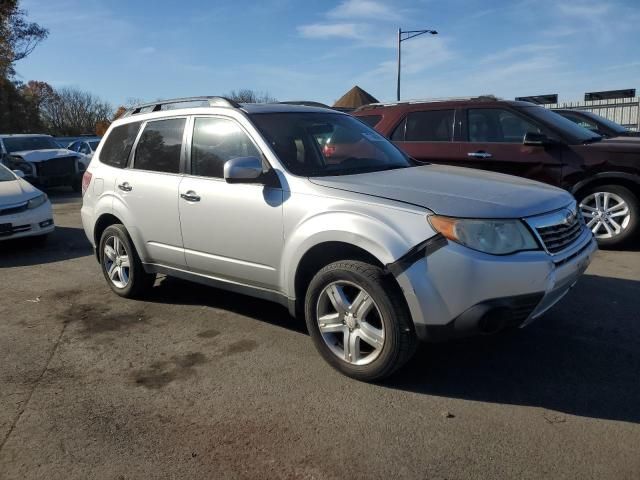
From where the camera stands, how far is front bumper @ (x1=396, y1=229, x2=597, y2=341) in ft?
9.91

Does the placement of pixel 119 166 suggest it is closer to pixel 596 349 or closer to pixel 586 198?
pixel 596 349

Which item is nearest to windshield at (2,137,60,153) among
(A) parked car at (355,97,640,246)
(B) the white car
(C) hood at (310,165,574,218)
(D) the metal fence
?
(B) the white car

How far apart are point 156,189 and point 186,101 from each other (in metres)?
0.83

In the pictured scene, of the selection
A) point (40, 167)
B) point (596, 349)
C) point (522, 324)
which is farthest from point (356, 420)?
point (40, 167)

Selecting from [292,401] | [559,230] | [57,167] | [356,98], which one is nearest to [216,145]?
[292,401]

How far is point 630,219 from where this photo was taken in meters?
6.59

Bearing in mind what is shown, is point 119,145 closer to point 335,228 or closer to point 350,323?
point 335,228

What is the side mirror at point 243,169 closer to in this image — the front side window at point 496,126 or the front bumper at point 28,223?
the front side window at point 496,126

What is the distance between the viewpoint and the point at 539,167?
22.7 ft

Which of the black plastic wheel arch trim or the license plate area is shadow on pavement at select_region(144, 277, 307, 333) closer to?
the black plastic wheel arch trim

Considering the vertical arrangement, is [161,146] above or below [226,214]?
above

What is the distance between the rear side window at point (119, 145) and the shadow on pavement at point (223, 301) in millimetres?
1326

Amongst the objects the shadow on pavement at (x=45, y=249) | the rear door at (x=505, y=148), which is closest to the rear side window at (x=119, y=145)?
the shadow on pavement at (x=45, y=249)

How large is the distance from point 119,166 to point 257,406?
3046 millimetres
